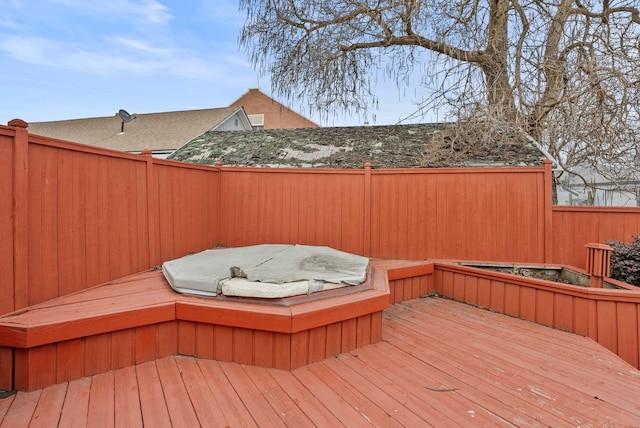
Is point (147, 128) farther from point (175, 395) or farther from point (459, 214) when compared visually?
point (175, 395)

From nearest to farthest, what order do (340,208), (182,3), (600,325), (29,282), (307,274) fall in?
(29,282), (307,274), (600,325), (340,208), (182,3)

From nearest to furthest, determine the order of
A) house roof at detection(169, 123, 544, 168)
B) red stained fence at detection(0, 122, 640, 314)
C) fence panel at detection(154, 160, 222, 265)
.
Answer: red stained fence at detection(0, 122, 640, 314) < fence panel at detection(154, 160, 222, 265) < house roof at detection(169, 123, 544, 168)

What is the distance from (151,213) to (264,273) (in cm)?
153

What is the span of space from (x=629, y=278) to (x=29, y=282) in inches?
210

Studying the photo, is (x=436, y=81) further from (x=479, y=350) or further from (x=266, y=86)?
(x=479, y=350)

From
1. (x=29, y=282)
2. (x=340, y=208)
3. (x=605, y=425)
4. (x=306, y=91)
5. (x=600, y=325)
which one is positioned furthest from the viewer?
(x=306, y=91)

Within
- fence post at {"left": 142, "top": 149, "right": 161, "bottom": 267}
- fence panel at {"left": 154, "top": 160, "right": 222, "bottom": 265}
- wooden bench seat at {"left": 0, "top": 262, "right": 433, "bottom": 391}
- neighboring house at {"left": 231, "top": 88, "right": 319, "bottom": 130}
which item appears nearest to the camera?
wooden bench seat at {"left": 0, "top": 262, "right": 433, "bottom": 391}

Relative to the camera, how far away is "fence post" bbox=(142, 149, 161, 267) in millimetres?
3350

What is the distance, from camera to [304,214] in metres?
4.72

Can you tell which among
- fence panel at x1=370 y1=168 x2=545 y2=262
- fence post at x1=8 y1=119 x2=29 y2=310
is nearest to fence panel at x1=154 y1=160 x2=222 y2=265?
fence post at x1=8 y1=119 x2=29 y2=310

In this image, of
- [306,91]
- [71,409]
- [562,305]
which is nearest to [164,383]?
[71,409]

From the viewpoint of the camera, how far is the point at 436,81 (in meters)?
5.50

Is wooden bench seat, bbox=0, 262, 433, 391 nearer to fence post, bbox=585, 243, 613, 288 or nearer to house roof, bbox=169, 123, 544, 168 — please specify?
fence post, bbox=585, 243, 613, 288

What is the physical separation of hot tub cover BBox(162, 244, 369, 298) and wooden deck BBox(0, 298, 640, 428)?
0.53 meters
